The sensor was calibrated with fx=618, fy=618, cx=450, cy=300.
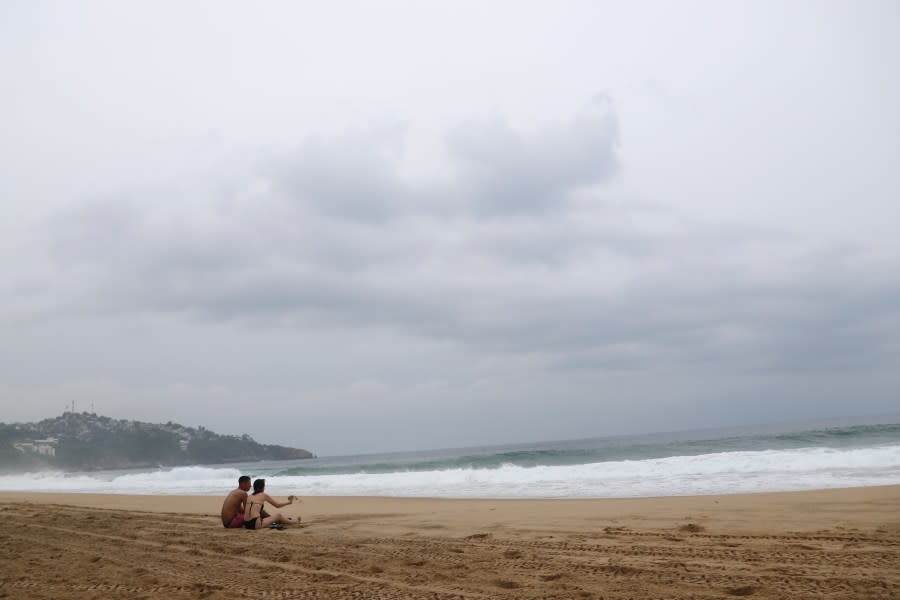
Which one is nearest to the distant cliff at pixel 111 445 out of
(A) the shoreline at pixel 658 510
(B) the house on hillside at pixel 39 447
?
(B) the house on hillside at pixel 39 447

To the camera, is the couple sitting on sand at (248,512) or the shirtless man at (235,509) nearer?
the couple sitting on sand at (248,512)

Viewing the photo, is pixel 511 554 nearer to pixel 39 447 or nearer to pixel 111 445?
pixel 39 447

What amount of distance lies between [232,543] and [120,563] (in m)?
1.73

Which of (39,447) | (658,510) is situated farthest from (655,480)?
(39,447)

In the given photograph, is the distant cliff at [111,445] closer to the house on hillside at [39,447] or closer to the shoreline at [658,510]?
the house on hillside at [39,447]

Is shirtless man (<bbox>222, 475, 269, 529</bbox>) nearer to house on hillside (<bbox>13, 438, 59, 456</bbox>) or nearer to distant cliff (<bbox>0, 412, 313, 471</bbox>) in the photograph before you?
distant cliff (<bbox>0, 412, 313, 471</bbox>)

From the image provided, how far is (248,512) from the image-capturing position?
435 inches

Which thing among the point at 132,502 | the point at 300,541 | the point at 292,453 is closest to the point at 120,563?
the point at 300,541

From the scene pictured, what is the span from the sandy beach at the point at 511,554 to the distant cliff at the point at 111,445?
88.1 m

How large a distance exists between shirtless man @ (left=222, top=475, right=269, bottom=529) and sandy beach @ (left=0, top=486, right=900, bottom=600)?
1.73ft

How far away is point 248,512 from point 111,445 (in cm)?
10854

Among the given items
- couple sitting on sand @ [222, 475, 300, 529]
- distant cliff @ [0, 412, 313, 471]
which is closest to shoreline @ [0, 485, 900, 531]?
couple sitting on sand @ [222, 475, 300, 529]

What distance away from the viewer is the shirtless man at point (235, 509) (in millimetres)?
11117

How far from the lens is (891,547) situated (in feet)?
20.3
